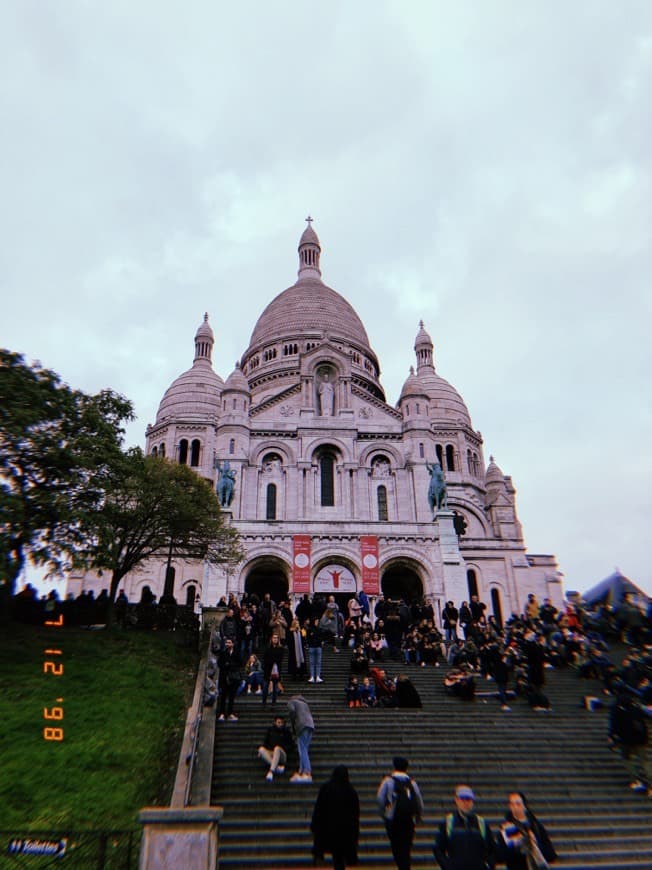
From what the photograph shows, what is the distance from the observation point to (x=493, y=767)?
1291 cm

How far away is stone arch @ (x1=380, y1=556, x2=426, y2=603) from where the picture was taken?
3359 cm

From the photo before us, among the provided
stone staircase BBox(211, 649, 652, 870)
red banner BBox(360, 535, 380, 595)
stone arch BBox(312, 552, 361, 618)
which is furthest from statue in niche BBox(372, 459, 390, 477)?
stone staircase BBox(211, 649, 652, 870)

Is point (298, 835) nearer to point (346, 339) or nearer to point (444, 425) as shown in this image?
point (444, 425)

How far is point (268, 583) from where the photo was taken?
1455 inches

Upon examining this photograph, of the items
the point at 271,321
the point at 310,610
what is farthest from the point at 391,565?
the point at 271,321

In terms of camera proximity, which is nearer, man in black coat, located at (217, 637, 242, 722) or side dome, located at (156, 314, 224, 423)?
man in black coat, located at (217, 637, 242, 722)

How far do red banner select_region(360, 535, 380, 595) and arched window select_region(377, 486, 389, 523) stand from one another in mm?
4309

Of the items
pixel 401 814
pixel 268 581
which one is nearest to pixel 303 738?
pixel 401 814

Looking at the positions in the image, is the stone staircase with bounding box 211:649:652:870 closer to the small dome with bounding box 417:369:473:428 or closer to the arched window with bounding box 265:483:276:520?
the arched window with bounding box 265:483:276:520

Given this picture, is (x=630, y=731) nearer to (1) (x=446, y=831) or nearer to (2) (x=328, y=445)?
(1) (x=446, y=831)

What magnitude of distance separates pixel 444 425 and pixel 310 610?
3190 centimetres

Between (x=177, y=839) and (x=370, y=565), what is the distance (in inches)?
997

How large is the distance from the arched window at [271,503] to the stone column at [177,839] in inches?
1147

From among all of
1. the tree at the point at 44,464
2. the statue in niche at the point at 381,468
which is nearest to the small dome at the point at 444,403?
the statue in niche at the point at 381,468
